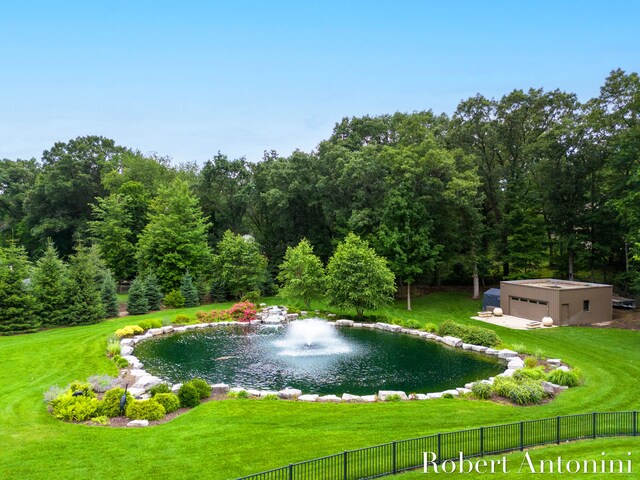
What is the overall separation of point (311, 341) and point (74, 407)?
45.6ft

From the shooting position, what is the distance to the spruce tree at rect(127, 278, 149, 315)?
1259 inches

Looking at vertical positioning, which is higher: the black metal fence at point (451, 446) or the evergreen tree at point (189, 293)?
the evergreen tree at point (189, 293)

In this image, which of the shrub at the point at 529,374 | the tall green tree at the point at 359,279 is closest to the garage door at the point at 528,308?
the tall green tree at the point at 359,279

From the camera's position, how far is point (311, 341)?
25.1 metres

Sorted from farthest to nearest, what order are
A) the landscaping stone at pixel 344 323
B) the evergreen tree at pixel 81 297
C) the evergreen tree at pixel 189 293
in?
the evergreen tree at pixel 189 293 < the landscaping stone at pixel 344 323 < the evergreen tree at pixel 81 297

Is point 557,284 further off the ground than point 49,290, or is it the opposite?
point 49,290

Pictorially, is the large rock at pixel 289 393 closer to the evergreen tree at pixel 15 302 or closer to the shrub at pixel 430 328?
the shrub at pixel 430 328

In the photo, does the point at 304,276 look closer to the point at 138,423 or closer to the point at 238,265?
the point at 238,265

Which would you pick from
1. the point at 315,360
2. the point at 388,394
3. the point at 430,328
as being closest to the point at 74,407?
the point at 388,394

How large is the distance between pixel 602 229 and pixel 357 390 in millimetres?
28682

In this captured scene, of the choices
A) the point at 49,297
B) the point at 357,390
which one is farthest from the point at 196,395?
the point at 49,297

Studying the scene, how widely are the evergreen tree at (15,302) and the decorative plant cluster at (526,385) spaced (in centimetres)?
2517

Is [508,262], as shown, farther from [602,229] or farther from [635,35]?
[635,35]

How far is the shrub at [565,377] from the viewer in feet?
54.2
